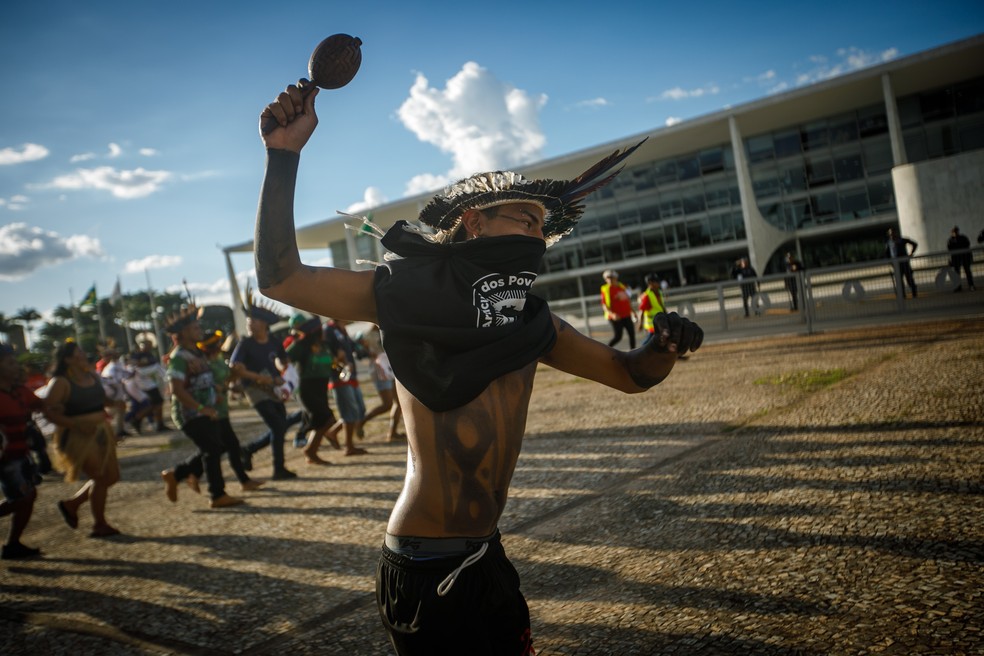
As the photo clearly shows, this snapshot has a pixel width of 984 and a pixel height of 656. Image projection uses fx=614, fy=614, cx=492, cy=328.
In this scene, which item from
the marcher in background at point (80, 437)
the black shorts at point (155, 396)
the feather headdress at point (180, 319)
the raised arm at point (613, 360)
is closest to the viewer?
the raised arm at point (613, 360)

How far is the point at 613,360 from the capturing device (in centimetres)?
225

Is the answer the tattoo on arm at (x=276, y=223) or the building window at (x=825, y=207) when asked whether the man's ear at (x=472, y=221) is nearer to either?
the tattoo on arm at (x=276, y=223)

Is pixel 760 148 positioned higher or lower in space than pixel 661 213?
higher

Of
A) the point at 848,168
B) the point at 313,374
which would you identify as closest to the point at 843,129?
the point at 848,168

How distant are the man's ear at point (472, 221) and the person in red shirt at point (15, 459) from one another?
237 inches

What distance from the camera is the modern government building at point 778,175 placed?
33000 millimetres

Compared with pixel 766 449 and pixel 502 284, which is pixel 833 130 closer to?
pixel 766 449

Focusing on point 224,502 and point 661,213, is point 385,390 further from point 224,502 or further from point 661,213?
point 661,213

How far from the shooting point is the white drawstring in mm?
1701

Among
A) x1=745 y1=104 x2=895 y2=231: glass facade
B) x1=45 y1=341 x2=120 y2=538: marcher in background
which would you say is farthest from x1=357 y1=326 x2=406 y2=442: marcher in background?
x1=745 y1=104 x2=895 y2=231: glass facade

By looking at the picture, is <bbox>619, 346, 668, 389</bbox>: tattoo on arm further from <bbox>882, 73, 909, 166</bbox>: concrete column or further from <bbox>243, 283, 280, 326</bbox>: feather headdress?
<bbox>882, 73, 909, 166</bbox>: concrete column

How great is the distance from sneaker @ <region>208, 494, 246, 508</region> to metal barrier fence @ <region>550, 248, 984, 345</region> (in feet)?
25.3

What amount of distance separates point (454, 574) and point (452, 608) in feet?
0.30

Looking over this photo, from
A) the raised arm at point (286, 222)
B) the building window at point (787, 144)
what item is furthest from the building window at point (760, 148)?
the raised arm at point (286, 222)
